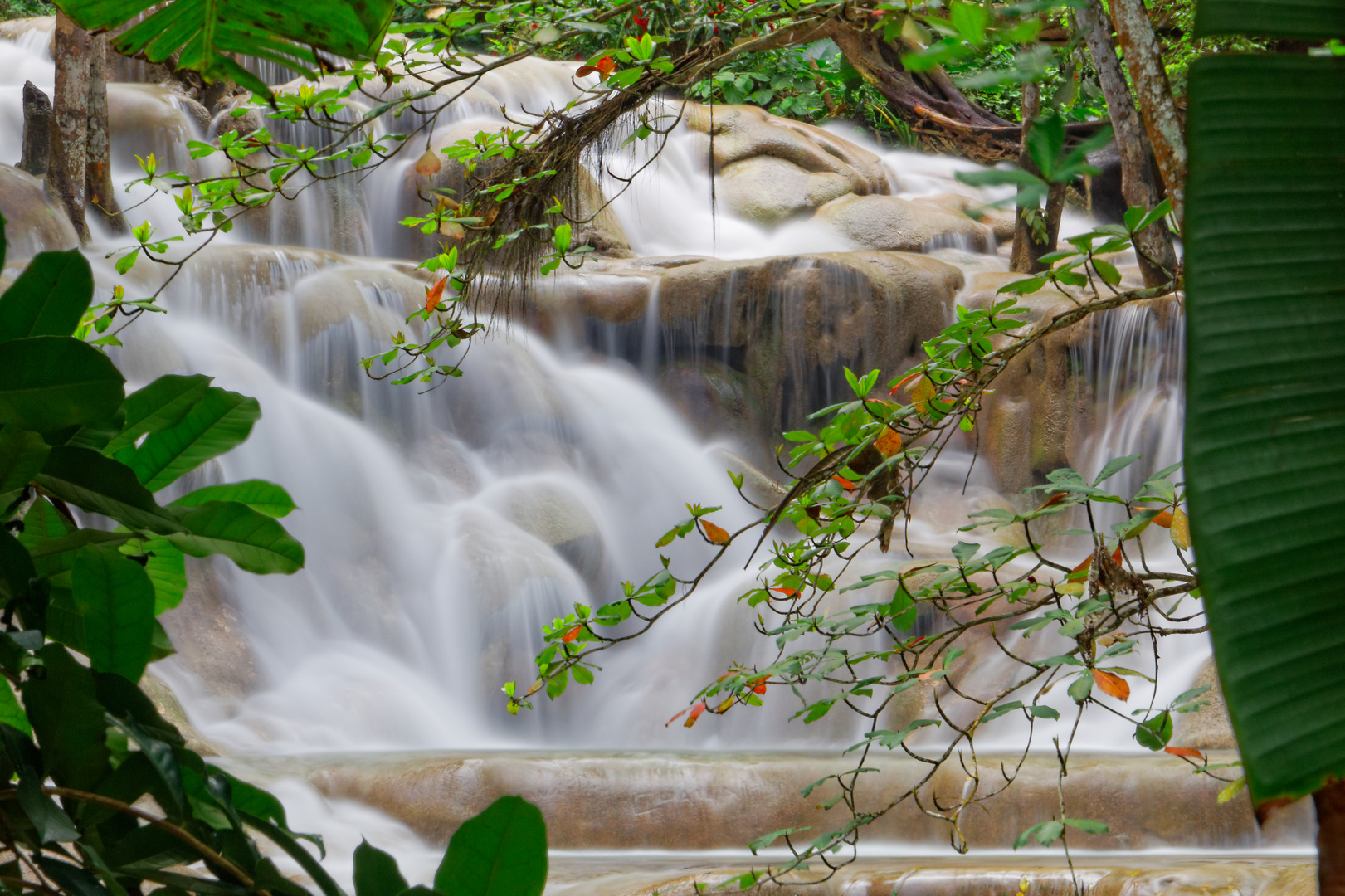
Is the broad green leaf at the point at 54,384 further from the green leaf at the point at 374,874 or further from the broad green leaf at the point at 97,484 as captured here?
the green leaf at the point at 374,874

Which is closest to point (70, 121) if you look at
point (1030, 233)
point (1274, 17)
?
point (1030, 233)

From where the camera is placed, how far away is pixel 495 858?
0.52m

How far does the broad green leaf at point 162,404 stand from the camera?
71cm

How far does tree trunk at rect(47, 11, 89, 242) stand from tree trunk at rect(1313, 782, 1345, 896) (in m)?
8.34

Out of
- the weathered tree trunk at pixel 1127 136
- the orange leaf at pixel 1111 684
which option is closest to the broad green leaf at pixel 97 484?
the orange leaf at pixel 1111 684

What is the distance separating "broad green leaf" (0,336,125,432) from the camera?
0.53 m

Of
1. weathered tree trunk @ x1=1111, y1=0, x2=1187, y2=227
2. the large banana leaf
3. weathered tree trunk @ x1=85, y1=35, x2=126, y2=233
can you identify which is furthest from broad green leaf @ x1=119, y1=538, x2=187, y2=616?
weathered tree trunk @ x1=85, y1=35, x2=126, y2=233

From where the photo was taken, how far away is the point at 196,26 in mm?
730

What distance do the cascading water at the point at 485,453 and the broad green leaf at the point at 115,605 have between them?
3233 mm

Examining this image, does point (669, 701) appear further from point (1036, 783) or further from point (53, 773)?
point (53, 773)

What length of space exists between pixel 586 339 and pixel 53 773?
25.8 feet

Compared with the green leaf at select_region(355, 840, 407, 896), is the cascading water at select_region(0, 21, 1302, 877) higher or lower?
lower

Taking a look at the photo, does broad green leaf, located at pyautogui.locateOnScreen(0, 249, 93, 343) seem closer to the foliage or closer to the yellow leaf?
the foliage

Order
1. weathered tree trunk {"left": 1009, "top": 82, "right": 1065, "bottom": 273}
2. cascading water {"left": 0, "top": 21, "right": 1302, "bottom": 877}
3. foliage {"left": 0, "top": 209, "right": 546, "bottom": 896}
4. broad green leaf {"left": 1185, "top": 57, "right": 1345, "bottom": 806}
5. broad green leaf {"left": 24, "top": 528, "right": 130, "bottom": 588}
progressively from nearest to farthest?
broad green leaf {"left": 1185, "top": 57, "right": 1345, "bottom": 806}
foliage {"left": 0, "top": 209, "right": 546, "bottom": 896}
broad green leaf {"left": 24, "top": 528, "right": 130, "bottom": 588}
cascading water {"left": 0, "top": 21, "right": 1302, "bottom": 877}
weathered tree trunk {"left": 1009, "top": 82, "right": 1065, "bottom": 273}
